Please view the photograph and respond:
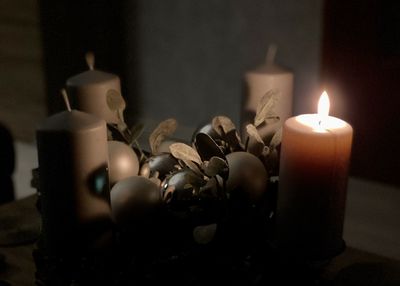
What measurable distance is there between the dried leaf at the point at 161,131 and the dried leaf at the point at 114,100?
Result: 6 centimetres

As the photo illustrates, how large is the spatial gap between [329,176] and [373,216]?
1.42m

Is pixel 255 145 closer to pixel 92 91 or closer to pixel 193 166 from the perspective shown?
pixel 193 166

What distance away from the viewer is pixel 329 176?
632mm

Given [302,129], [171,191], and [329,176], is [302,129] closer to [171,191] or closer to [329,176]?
[329,176]

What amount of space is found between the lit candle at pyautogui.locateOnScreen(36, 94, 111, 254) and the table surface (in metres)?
0.11

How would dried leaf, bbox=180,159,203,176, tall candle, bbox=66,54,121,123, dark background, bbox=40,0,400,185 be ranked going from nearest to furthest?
dried leaf, bbox=180,159,203,176 < tall candle, bbox=66,54,121,123 < dark background, bbox=40,0,400,185

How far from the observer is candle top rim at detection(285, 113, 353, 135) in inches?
24.9

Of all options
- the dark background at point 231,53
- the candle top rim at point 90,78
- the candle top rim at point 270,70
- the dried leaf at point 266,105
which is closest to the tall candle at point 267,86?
the candle top rim at point 270,70

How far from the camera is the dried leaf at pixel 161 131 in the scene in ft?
2.62

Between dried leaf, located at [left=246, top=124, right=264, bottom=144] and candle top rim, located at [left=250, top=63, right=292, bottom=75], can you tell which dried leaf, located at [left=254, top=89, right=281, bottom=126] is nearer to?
dried leaf, located at [left=246, top=124, right=264, bottom=144]

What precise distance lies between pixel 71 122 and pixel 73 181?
67mm

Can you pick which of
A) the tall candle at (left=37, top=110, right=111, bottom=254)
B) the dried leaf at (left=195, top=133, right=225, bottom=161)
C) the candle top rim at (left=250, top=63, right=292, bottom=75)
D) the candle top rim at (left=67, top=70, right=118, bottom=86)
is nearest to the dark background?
the candle top rim at (left=250, top=63, right=292, bottom=75)

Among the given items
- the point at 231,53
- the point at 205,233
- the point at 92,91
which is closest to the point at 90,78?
the point at 92,91

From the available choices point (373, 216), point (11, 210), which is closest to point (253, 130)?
point (11, 210)
